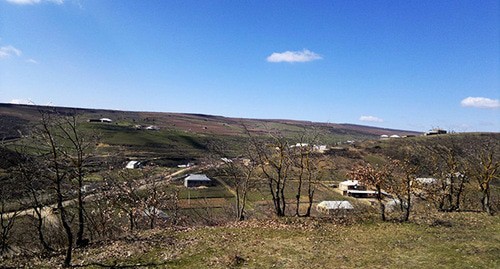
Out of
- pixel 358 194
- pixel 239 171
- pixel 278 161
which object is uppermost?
pixel 278 161

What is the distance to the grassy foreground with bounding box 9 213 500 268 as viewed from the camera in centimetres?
1566

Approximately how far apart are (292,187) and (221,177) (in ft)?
76.5

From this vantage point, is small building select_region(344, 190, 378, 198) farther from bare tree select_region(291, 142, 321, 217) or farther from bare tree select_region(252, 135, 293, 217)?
bare tree select_region(252, 135, 293, 217)

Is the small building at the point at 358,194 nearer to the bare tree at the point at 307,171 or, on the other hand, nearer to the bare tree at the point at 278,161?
the bare tree at the point at 307,171

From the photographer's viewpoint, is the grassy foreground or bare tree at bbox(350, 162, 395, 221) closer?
the grassy foreground

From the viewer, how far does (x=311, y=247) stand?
58.5 feet

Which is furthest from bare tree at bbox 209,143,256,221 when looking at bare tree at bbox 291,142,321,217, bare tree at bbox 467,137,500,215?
bare tree at bbox 467,137,500,215

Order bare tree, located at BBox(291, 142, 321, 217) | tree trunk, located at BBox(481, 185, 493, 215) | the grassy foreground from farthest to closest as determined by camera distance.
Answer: bare tree, located at BBox(291, 142, 321, 217), tree trunk, located at BBox(481, 185, 493, 215), the grassy foreground

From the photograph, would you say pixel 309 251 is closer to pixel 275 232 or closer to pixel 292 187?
pixel 275 232

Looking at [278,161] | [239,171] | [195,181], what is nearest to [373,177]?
[278,161]

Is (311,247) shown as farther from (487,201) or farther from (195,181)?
(195,181)

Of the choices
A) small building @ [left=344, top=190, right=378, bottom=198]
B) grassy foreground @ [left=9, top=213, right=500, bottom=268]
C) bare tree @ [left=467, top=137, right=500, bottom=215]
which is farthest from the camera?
small building @ [left=344, top=190, right=378, bottom=198]

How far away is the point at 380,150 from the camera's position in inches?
3962

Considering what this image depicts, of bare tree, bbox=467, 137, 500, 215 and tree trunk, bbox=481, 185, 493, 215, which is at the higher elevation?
bare tree, bbox=467, 137, 500, 215
